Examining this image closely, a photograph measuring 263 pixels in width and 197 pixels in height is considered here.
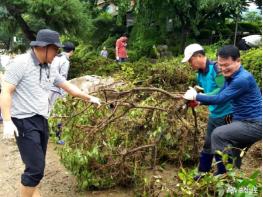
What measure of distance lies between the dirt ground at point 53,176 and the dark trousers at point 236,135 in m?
1.11

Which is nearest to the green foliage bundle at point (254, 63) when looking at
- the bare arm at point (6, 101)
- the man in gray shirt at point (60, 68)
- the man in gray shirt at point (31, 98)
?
the man in gray shirt at point (60, 68)

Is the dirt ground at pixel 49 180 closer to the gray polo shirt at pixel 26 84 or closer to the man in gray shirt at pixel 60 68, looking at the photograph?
the man in gray shirt at pixel 60 68

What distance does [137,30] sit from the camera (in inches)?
856

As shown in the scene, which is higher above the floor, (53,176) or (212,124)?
(212,124)

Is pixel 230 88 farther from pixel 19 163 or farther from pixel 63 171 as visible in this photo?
pixel 19 163

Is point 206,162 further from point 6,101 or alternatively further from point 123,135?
point 6,101

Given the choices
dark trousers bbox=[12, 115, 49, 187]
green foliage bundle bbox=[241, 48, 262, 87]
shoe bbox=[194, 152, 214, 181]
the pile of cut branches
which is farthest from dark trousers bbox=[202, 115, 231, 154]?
green foliage bundle bbox=[241, 48, 262, 87]

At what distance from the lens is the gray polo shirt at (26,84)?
3.79 meters

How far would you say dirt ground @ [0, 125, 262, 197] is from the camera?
4801 millimetres

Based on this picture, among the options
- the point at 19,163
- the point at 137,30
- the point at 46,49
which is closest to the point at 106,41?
the point at 137,30

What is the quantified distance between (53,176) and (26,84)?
1895 mm

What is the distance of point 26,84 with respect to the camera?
3867mm

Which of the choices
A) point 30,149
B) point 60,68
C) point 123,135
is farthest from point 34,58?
point 60,68

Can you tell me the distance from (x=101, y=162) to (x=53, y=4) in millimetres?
9695
